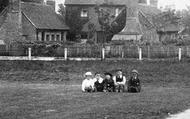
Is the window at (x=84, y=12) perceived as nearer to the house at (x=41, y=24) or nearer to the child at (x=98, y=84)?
the house at (x=41, y=24)

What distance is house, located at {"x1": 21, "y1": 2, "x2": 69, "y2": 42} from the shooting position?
5556cm

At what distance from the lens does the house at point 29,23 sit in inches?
2026

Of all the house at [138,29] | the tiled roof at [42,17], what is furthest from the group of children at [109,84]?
the house at [138,29]

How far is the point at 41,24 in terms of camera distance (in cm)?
5669

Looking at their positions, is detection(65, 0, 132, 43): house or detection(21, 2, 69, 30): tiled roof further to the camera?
detection(65, 0, 132, 43): house

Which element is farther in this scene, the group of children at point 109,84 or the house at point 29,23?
the house at point 29,23

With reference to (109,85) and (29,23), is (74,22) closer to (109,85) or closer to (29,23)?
(29,23)

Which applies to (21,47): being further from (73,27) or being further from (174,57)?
(73,27)

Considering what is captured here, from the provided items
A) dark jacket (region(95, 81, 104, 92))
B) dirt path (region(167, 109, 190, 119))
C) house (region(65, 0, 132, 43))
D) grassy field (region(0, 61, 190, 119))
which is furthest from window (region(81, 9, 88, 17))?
dirt path (region(167, 109, 190, 119))

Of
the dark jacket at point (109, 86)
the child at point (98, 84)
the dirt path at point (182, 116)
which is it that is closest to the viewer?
the dirt path at point (182, 116)

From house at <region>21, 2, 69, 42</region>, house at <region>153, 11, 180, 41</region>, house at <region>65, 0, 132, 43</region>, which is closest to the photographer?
house at <region>21, 2, 69, 42</region>

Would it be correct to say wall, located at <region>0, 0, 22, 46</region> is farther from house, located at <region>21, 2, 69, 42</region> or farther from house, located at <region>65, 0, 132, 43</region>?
house, located at <region>65, 0, 132, 43</region>

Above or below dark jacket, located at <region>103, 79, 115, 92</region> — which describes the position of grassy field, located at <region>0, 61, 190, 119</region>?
below

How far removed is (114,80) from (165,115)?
7.56 m
